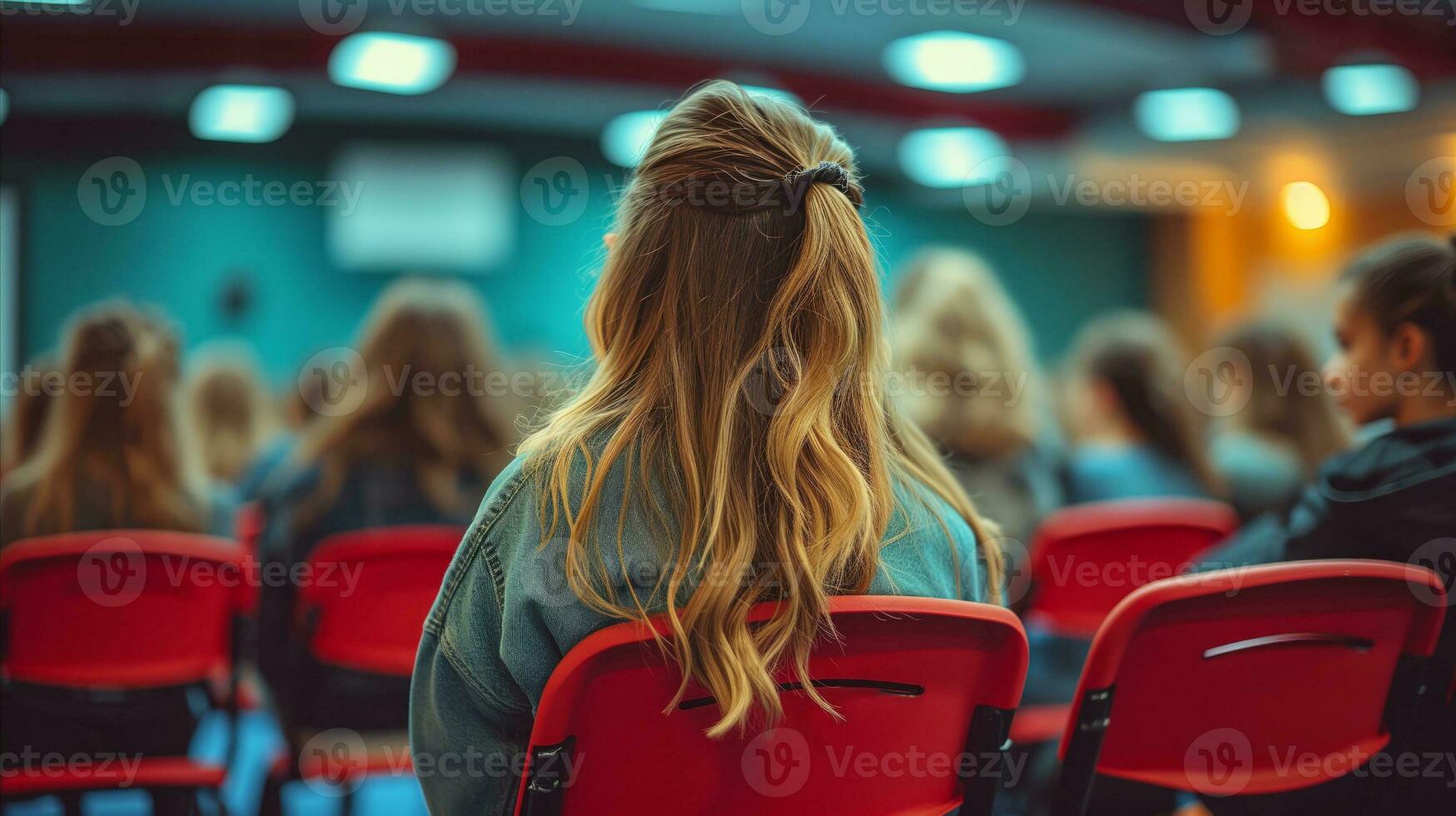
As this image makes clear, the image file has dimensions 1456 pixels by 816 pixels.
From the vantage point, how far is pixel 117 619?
189 centimetres

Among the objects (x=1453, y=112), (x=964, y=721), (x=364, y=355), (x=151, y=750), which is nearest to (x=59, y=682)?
(x=151, y=750)

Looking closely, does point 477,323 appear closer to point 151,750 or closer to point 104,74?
point 151,750

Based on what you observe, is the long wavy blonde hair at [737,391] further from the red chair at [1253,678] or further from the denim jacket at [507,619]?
the red chair at [1253,678]

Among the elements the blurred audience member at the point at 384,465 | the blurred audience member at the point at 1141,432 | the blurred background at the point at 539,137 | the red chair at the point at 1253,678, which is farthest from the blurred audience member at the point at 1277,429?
the blurred background at the point at 539,137

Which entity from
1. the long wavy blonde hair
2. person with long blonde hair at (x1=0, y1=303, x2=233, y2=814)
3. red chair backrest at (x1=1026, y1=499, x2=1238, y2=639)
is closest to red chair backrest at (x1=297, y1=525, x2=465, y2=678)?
person with long blonde hair at (x1=0, y1=303, x2=233, y2=814)

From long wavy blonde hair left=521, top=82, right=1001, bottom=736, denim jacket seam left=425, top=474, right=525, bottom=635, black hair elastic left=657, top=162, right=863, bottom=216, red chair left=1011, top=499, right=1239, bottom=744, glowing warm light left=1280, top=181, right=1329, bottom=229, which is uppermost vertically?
glowing warm light left=1280, top=181, right=1329, bottom=229

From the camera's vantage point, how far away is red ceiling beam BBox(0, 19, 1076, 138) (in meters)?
5.44

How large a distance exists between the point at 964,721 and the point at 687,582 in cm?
32

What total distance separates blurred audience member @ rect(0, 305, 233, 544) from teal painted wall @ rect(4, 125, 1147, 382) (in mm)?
3945

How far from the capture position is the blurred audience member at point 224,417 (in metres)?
3.82

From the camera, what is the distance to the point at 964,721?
100 centimetres

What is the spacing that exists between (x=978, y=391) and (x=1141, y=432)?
2.07 feet

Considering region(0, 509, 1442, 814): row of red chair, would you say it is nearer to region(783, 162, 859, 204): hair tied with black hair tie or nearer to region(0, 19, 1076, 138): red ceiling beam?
region(783, 162, 859, 204): hair tied with black hair tie

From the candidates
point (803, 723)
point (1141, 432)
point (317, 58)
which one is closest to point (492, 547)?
point (803, 723)
